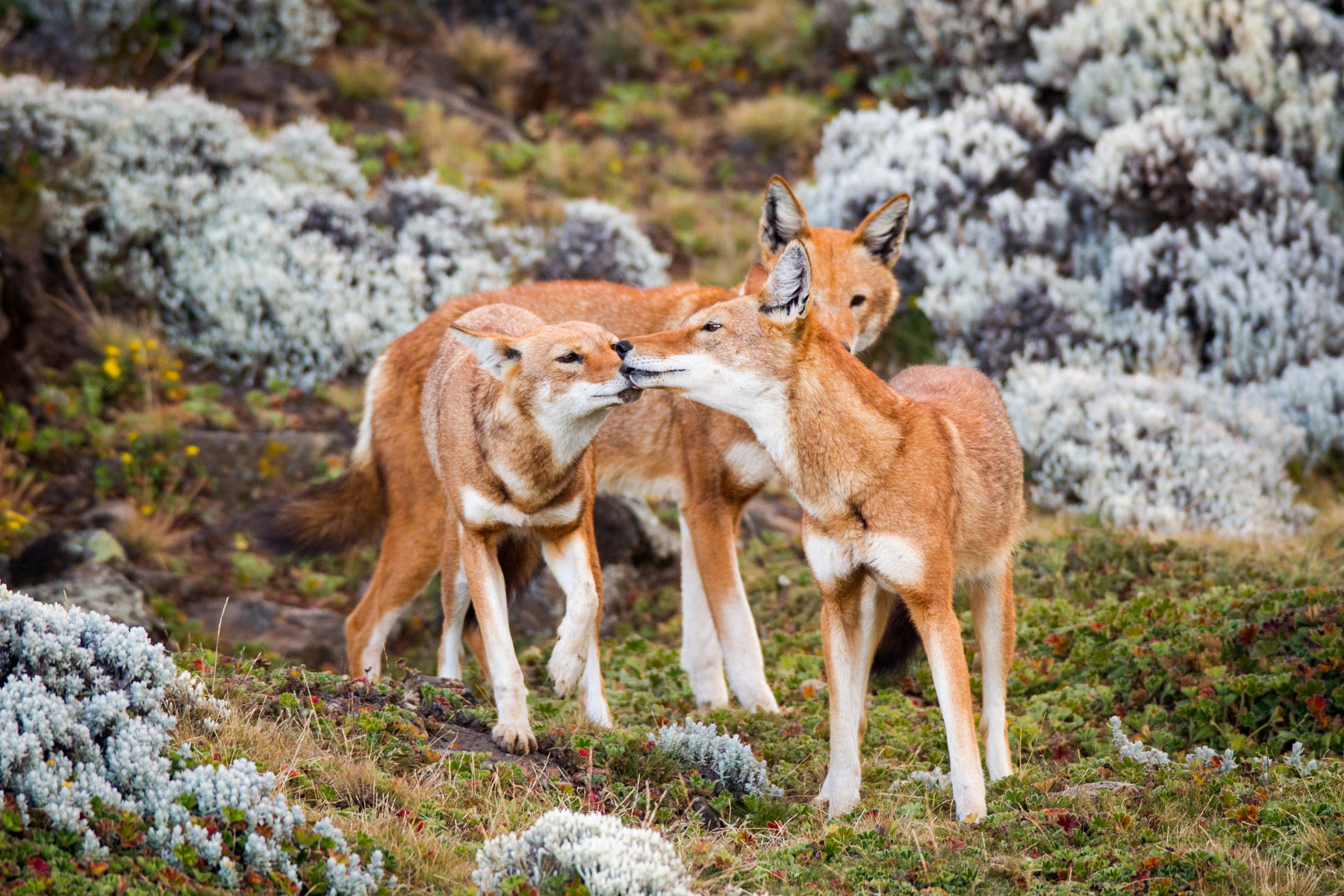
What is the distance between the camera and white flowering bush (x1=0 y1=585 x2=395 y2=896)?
3906 millimetres

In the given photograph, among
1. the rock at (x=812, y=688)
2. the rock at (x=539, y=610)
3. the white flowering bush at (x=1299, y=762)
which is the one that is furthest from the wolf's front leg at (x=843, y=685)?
the rock at (x=539, y=610)

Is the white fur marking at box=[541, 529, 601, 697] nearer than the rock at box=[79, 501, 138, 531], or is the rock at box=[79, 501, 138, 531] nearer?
the white fur marking at box=[541, 529, 601, 697]

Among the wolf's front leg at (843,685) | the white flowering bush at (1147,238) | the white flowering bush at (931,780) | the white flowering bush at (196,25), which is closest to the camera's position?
the wolf's front leg at (843,685)

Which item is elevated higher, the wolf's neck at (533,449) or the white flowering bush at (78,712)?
the wolf's neck at (533,449)

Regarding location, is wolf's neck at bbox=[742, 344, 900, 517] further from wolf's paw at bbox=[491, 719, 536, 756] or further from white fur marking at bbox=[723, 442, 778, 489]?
wolf's paw at bbox=[491, 719, 536, 756]

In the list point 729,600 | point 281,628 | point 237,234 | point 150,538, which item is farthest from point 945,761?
point 237,234

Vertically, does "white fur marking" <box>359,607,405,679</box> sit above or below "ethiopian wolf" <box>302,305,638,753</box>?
below

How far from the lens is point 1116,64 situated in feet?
44.2

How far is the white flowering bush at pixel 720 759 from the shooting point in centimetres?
543

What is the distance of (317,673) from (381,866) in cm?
180

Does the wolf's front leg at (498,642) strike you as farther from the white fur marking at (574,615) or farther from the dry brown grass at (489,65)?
the dry brown grass at (489,65)

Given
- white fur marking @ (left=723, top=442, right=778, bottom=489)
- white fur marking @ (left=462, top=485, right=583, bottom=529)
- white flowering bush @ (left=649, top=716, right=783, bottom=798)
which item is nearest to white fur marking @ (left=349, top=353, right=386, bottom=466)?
white fur marking @ (left=462, top=485, right=583, bottom=529)

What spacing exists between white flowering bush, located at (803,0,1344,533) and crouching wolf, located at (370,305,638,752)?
5.58 metres

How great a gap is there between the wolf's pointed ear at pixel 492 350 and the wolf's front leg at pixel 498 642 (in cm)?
81
